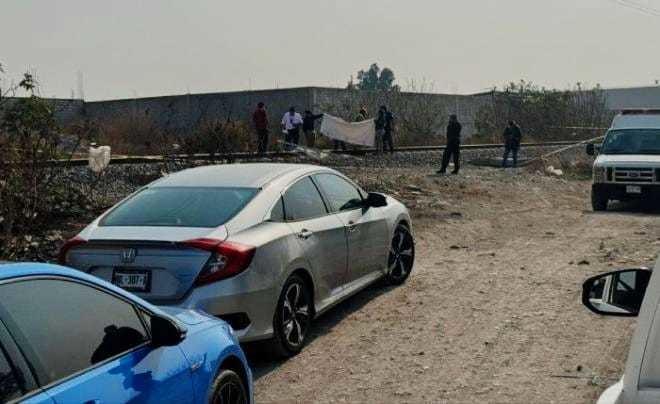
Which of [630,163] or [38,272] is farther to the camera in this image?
[630,163]

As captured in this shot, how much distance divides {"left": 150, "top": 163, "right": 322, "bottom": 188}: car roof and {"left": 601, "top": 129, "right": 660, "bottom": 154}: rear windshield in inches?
484

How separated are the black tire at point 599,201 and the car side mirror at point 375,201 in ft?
33.2

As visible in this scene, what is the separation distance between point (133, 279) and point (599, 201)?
13620mm

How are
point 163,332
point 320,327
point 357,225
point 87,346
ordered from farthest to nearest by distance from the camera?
point 357,225
point 320,327
point 163,332
point 87,346

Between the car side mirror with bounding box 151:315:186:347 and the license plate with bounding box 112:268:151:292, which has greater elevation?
the car side mirror with bounding box 151:315:186:347

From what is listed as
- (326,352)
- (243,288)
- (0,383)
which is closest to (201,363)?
(0,383)

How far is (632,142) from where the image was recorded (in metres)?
18.6

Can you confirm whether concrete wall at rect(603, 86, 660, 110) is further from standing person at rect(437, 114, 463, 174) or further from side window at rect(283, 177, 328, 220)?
side window at rect(283, 177, 328, 220)

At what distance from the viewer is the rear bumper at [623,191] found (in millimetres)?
17297

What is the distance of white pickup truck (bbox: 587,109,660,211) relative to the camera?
17.4m

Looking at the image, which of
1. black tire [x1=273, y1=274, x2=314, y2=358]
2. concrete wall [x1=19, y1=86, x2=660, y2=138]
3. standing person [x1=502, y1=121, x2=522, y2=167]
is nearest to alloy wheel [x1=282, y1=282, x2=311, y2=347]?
black tire [x1=273, y1=274, x2=314, y2=358]

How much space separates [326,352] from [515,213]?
11.0 m

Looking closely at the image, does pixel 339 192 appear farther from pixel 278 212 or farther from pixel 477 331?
pixel 477 331

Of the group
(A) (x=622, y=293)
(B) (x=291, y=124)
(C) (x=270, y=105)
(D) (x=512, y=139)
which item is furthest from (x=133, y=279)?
(C) (x=270, y=105)
